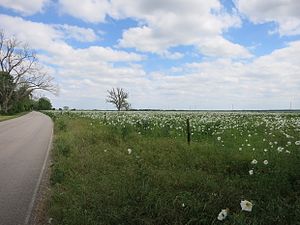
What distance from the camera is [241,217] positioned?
4895 millimetres

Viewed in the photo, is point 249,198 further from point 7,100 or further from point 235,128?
point 7,100

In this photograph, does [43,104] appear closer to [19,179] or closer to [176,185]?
[19,179]

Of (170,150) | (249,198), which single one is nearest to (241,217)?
(249,198)

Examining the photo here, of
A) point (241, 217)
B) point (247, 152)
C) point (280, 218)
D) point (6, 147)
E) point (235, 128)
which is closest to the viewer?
point (241, 217)

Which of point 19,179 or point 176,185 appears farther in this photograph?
point 19,179

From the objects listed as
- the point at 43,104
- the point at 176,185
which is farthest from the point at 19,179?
the point at 43,104

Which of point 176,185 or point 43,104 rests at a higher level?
point 43,104

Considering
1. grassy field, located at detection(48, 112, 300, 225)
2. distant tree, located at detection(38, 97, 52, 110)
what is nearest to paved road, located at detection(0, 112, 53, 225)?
grassy field, located at detection(48, 112, 300, 225)

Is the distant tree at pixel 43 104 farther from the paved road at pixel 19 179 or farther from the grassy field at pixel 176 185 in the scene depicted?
the grassy field at pixel 176 185

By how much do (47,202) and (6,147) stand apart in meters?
→ 10.4

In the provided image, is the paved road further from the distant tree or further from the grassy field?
the distant tree

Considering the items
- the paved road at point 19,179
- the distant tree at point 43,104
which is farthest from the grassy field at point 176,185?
the distant tree at point 43,104

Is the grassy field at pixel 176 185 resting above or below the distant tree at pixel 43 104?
below

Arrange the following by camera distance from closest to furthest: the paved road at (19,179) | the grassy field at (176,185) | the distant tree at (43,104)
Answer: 1. the grassy field at (176,185)
2. the paved road at (19,179)
3. the distant tree at (43,104)
